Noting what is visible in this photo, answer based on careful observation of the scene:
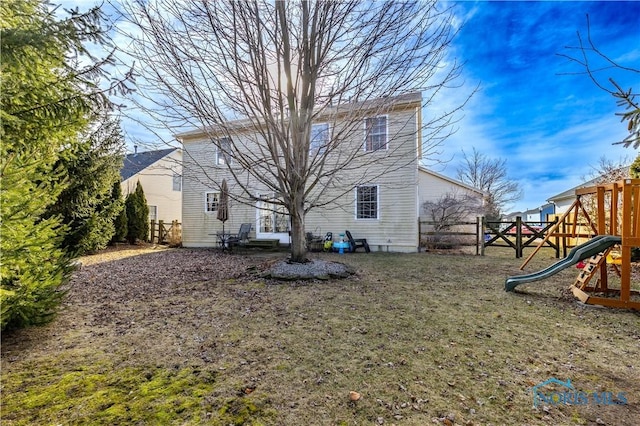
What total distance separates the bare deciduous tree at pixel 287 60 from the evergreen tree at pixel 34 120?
2.52 meters

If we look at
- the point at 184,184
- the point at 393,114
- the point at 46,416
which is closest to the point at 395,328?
the point at 46,416

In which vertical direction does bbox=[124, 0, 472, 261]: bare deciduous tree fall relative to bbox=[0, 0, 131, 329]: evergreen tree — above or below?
above

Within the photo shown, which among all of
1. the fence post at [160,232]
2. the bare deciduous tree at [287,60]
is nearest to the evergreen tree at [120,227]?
the fence post at [160,232]

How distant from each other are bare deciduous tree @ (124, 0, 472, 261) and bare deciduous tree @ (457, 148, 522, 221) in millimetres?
23488

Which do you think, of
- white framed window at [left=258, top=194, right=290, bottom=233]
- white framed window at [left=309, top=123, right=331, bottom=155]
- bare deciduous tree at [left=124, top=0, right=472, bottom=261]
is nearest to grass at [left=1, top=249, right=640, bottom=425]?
bare deciduous tree at [left=124, top=0, right=472, bottom=261]

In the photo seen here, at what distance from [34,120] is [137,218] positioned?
44.1 ft

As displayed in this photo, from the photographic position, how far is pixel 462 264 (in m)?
8.38

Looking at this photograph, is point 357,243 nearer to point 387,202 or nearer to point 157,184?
point 387,202

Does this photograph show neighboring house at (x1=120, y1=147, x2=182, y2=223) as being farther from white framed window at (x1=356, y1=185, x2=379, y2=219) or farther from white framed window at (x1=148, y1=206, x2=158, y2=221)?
white framed window at (x1=356, y1=185, x2=379, y2=219)

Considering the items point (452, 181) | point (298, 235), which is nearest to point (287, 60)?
point (298, 235)

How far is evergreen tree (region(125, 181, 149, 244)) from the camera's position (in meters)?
14.6

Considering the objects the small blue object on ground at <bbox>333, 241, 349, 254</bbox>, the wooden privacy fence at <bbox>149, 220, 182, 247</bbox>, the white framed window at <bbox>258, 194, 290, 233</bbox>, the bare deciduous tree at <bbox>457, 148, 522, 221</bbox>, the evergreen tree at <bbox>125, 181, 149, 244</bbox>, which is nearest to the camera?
the small blue object on ground at <bbox>333, 241, 349, 254</bbox>

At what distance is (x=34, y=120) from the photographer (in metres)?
2.96

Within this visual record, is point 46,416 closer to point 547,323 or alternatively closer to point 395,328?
Answer: point 395,328
